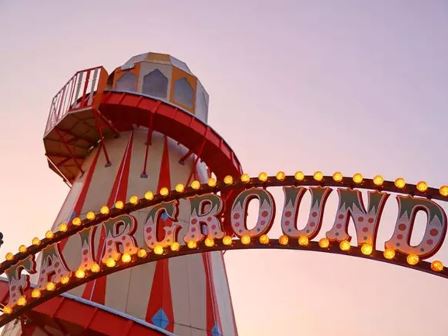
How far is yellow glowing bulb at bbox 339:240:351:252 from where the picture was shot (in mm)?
8859

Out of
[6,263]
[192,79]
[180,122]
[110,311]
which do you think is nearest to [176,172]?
[180,122]

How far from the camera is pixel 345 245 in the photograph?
8.88 metres

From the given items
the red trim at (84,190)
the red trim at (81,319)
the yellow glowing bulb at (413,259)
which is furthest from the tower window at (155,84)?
the yellow glowing bulb at (413,259)

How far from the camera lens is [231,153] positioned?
786 inches

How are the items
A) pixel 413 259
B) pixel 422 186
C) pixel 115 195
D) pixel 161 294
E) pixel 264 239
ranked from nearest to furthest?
pixel 413 259 → pixel 422 186 → pixel 264 239 → pixel 161 294 → pixel 115 195

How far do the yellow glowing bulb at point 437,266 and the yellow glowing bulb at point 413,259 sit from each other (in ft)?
0.73

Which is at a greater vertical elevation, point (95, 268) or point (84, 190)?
point (84, 190)

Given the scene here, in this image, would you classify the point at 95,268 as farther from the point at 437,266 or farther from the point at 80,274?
the point at 437,266

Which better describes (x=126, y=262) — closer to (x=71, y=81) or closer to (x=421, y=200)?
(x=421, y=200)

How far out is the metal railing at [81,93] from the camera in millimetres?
18628

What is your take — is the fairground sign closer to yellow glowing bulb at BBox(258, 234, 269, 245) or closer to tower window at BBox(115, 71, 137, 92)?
yellow glowing bulb at BBox(258, 234, 269, 245)

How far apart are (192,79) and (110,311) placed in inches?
431

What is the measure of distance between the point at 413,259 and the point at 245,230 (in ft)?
8.06

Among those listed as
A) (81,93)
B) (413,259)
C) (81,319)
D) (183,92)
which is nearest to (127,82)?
(183,92)
